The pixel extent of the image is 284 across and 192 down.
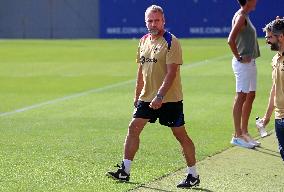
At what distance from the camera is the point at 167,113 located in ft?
27.9

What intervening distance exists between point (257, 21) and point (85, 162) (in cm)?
4538

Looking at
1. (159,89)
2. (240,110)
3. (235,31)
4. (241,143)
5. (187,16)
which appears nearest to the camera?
(159,89)

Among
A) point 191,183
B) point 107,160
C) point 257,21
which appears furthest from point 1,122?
point 257,21

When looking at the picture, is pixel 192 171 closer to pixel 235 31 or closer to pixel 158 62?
pixel 158 62

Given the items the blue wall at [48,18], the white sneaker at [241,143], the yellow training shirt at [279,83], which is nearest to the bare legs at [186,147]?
the yellow training shirt at [279,83]

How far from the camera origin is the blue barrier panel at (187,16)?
5512 cm

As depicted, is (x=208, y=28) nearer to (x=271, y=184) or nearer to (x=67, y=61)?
(x=67, y=61)

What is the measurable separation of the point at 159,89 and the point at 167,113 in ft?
1.07

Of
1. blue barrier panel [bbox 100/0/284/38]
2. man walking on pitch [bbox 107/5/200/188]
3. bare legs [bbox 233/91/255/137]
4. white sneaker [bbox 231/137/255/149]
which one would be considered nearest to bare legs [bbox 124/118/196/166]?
man walking on pitch [bbox 107/5/200/188]

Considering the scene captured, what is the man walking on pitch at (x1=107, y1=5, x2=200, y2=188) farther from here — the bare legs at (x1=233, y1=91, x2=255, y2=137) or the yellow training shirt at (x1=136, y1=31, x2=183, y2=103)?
the bare legs at (x1=233, y1=91, x2=255, y2=137)

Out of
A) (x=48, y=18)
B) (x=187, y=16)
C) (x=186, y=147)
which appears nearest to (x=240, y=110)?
(x=186, y=147)

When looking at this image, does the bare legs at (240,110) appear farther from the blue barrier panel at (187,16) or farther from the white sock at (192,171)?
the blue barrier panel at (187,16)

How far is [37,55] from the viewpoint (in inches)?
1334

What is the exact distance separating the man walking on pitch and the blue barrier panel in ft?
152
